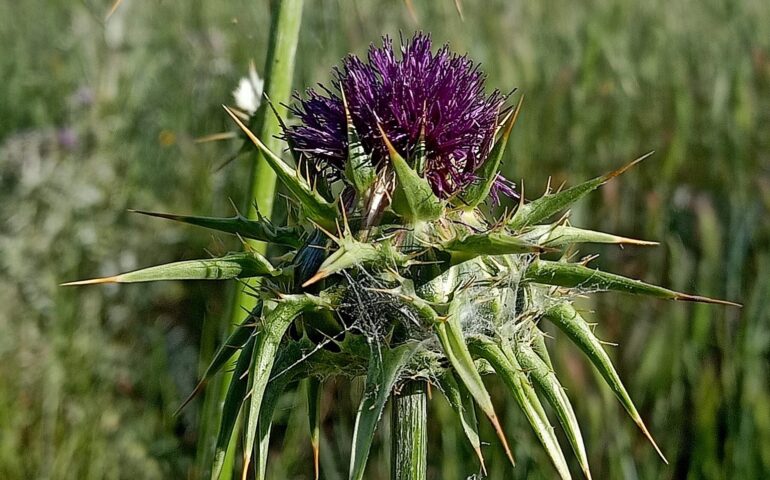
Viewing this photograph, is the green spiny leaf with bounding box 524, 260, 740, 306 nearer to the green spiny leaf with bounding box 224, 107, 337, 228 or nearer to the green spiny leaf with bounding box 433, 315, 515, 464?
the green spiny leaf with bounding box 433, 315, 515, 464

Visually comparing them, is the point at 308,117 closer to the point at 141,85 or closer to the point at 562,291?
the point at 562,291

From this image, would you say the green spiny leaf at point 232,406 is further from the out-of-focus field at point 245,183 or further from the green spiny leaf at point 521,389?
the out-of-focus field at point 245,183

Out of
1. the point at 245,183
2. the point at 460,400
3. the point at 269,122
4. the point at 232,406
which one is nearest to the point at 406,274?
the point at 460,400

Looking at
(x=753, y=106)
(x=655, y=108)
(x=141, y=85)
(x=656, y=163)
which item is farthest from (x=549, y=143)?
(x=141, y=85)

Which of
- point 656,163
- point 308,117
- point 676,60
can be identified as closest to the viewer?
point 308,117

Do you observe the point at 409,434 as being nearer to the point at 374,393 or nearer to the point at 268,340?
the point at 374,393

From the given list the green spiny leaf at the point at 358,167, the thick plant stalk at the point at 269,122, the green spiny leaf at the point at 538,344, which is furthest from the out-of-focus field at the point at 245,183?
the green spiny leaf at the point at 538,344
